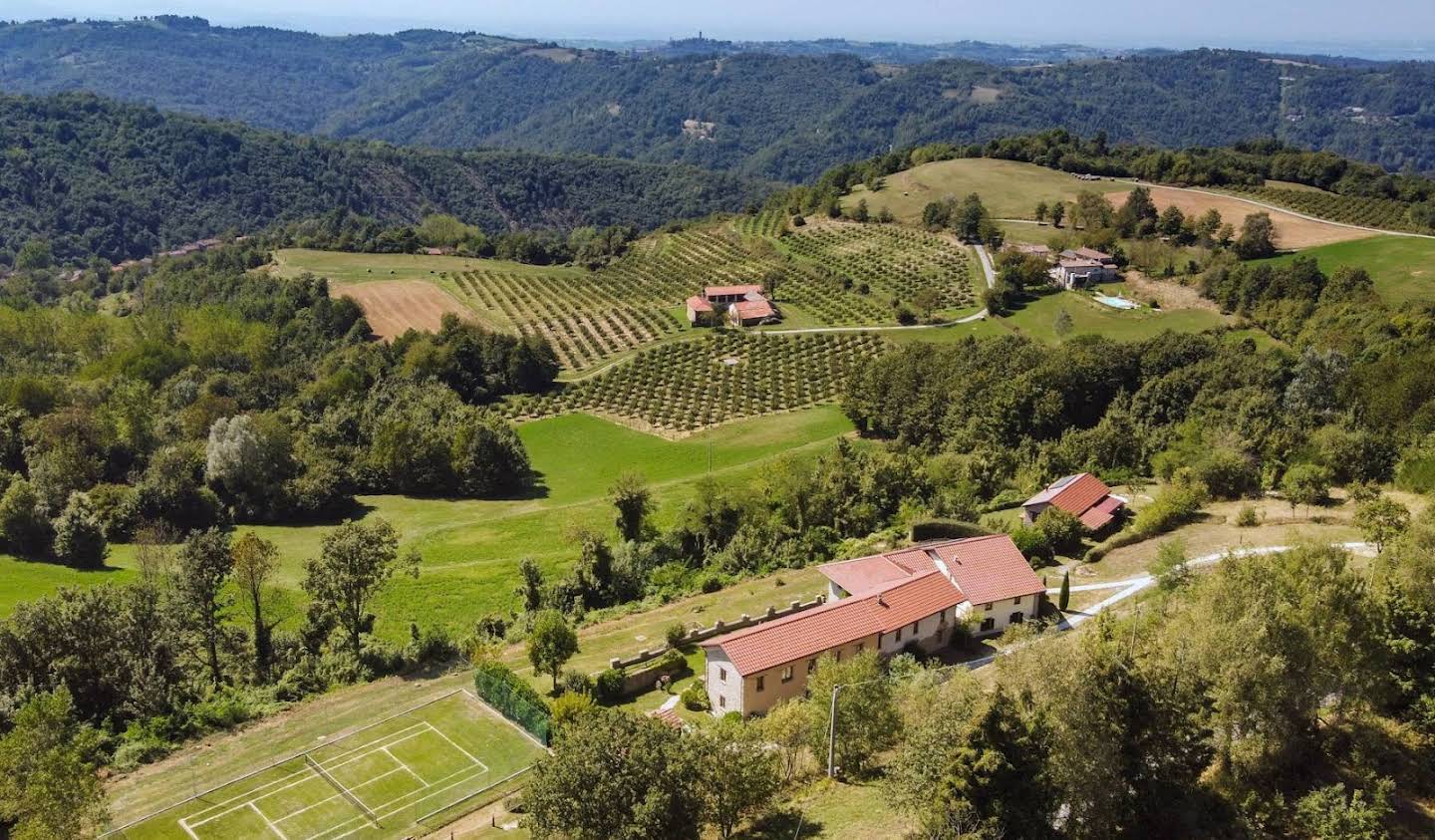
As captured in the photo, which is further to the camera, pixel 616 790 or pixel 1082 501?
pixel 1082 501

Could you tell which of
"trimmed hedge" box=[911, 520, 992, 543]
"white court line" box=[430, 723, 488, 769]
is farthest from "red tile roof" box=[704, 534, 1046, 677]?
"white court line" box=[430, 723, 488, 769]

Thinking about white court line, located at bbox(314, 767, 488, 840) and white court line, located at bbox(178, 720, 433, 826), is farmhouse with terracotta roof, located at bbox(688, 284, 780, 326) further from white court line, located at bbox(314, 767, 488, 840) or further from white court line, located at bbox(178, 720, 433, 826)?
white court line, located at bbox(314, 767, 488, 840)

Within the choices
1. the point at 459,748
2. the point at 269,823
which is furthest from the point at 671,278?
the point at 269,823

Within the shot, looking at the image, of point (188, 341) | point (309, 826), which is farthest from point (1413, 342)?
point (188, 341)

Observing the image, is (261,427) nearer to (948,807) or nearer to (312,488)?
(312,488)

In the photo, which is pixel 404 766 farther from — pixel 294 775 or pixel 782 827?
pixel 782 827

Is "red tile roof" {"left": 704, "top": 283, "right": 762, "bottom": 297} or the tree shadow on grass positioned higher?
the tree shadow on grass
